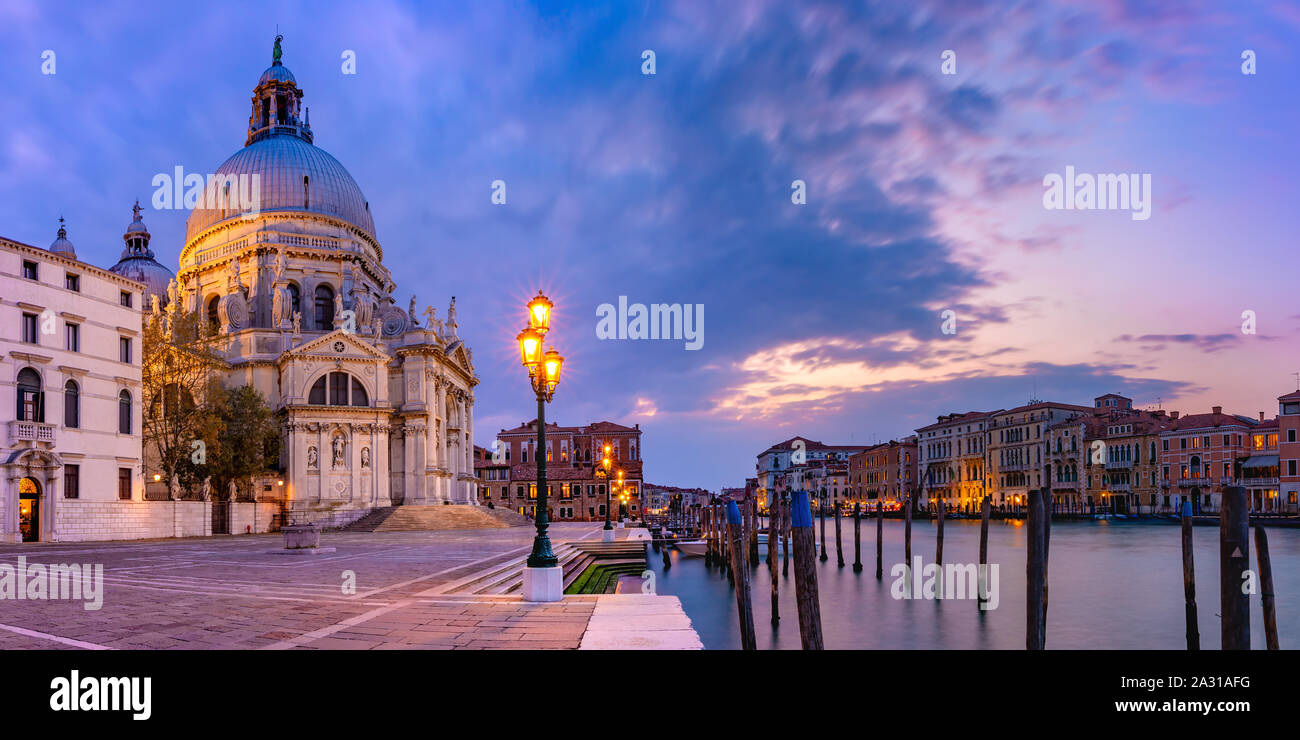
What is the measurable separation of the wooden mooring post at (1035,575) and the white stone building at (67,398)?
3073cm

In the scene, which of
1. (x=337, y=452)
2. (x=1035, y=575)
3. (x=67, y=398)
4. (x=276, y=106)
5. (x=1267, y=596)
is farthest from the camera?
(x=276, y=106)

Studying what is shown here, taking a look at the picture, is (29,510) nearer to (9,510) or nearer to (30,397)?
(9,510)

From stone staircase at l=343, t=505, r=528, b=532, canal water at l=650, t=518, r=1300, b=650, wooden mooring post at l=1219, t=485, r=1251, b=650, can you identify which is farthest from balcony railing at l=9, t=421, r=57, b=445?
wooden mooring post at l=1219, t=485, r=1251, b=650

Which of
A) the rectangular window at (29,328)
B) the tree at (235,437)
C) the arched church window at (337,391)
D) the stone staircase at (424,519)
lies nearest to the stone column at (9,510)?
the rectangular window at (29,328)

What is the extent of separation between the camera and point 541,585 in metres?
11.3

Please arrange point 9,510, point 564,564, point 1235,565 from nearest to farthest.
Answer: point 1235,565, point 564,564, point 9,510

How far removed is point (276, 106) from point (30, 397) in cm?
3863

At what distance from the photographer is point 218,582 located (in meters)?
14.0

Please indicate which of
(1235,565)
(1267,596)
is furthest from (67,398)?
(1267,596)

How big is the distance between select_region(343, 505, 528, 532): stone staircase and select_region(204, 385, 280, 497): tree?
19.6 feet

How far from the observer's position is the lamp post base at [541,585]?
444 inches

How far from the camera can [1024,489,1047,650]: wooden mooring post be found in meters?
10.5
